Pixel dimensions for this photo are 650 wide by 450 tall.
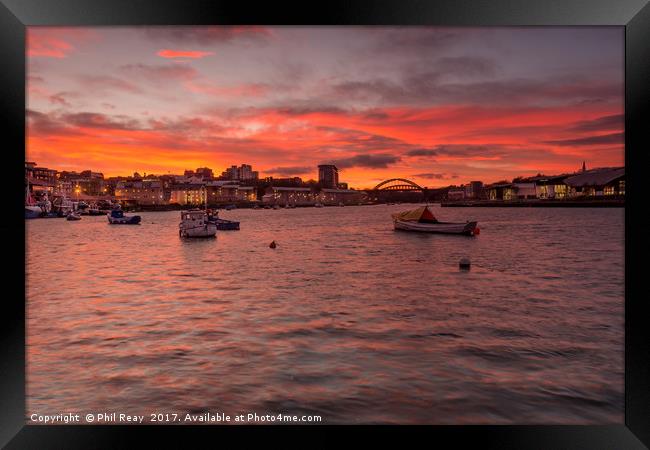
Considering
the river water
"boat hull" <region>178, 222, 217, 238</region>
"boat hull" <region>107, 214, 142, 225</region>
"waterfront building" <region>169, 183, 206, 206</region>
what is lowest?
the river water

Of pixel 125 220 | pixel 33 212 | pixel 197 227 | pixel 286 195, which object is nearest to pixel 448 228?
pixel 197 227

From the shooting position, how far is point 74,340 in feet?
30.1

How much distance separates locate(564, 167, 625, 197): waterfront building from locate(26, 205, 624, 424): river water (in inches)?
3399

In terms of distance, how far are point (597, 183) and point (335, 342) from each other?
106792 mm

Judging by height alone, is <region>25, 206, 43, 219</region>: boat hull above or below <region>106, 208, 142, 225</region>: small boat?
above

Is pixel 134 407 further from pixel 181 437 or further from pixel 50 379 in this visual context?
pixel 181 437

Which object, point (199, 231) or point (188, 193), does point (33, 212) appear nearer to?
point (188, 193)

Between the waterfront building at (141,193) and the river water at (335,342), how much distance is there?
319 ft

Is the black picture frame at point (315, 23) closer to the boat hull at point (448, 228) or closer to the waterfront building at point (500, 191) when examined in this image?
the boat hull at point (448, 228)

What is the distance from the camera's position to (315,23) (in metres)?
3.04

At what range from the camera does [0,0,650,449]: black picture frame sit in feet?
9.53

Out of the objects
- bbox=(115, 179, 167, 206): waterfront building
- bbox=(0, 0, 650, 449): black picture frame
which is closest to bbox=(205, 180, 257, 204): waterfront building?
bbox=(115, 179, 167, 206): waterfront building

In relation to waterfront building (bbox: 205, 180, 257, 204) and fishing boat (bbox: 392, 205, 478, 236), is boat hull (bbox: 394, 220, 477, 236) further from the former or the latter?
waterfront building (bbox: 205, 180, 257, 204)

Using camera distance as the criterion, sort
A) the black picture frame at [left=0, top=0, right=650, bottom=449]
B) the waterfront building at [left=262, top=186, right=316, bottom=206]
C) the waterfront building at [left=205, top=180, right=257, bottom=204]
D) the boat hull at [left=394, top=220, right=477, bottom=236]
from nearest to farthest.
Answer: the black picture frame at [left=0, top=0, right=650, bottom=449] < the boat hull at [left=394, top=220, right=477, bottom=236] < the waterfront building at [left=205, top=180, right=257, bottom=204] < the waterfront building at [left=262, top=186, right=316, bottom=206]
